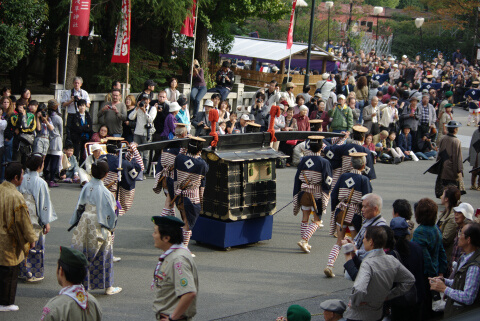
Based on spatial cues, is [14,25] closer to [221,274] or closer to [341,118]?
[341,118]

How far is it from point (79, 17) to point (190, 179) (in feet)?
23.5

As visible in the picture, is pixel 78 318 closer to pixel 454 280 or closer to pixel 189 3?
pixel 454 280

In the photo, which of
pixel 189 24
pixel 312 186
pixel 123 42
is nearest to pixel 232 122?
pixel 123 42

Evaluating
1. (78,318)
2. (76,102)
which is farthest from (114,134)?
(78,318)

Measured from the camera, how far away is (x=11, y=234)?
7.22 meters

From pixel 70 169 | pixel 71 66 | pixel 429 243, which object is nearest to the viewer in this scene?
pixel 429 243

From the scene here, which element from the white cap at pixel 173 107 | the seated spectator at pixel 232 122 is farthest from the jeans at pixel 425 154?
the white cap at pixel 173 107

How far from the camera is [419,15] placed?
48781mm

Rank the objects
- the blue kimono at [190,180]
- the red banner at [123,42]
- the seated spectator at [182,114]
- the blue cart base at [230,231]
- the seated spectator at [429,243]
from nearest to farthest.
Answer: the seated spectator at [429,243]
the blue kimono at [190,180]
the blue cart base at [230,231]
the seated spectator at [182,114]
the red banner at [123,42]

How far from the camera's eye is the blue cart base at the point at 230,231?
10.0 metres

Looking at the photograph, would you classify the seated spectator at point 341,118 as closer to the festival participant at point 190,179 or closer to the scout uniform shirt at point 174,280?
the festival participant at point 190,179

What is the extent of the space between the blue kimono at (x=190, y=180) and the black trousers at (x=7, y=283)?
272 cm

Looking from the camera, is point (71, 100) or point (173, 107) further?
point (173, 107)

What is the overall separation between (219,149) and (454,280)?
485 centimetres
